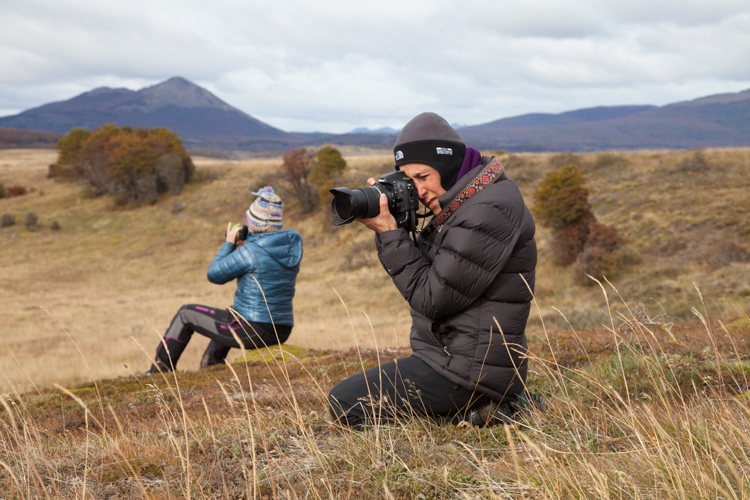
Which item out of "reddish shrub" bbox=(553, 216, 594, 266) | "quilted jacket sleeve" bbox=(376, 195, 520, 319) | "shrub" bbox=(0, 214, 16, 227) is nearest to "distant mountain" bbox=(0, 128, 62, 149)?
"shrub" bbox=(0, 214, 16, 227)

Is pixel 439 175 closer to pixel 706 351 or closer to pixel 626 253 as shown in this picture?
pixel 706 351

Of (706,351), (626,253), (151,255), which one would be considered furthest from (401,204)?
(151,255)

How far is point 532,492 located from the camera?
1729 millimetres

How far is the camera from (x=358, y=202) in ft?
8.63

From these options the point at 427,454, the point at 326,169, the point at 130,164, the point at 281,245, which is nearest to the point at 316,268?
the point at 326,169

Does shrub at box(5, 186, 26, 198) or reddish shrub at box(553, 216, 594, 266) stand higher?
shrub at box(5, 186, 26, 198)

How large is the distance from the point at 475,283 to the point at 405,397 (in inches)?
32.8

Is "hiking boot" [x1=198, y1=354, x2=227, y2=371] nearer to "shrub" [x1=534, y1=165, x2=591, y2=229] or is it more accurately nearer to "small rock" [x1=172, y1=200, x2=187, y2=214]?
"shrub" [x1=534, y1=165, x2=591, y2=229]

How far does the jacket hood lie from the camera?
5.51 m

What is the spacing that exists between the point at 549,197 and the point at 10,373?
682 inches

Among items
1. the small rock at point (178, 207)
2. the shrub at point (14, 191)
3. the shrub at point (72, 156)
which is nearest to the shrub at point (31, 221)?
the small rock at point (178, 207)

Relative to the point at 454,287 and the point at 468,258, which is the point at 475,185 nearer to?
the point at 468,258

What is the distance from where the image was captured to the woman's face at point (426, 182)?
288cm

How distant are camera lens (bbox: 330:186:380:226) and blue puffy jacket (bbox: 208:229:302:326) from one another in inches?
116
